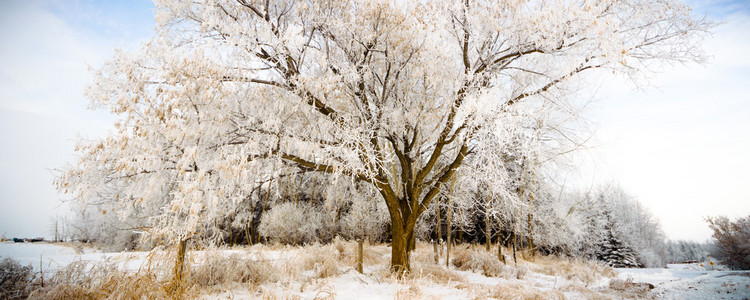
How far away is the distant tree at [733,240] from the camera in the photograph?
509 inches

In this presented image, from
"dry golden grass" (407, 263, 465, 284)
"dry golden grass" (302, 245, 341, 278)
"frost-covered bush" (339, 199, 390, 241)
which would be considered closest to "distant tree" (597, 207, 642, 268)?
"frost-covered bush" (339, 199, 390, 241)

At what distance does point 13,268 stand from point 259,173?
10.9ft

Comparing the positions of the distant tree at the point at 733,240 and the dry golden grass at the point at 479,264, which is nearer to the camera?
the dry golden grass at the point at 479,264

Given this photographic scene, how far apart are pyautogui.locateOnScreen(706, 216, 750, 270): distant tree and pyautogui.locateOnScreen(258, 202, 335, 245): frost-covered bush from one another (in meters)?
17.9

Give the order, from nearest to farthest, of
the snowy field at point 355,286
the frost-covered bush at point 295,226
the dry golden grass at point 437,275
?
the snowy field at point 355,286 < the dry golden grass at point 437,275 < the frost-covered bush at point 295,226

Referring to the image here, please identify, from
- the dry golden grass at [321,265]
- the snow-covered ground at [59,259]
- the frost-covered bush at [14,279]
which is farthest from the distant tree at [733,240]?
the frost-covered bush at [14,279]

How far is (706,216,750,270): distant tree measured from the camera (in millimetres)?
12930

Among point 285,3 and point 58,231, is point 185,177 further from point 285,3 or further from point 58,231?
point 58,231

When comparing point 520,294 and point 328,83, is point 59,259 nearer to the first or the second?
point 328,83

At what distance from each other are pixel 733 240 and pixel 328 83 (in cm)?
1970

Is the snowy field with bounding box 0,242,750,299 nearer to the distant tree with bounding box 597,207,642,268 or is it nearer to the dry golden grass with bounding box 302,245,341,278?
the dry golden grass with bounding box 302,245,341,278

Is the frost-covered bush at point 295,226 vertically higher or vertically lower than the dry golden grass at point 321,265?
lower

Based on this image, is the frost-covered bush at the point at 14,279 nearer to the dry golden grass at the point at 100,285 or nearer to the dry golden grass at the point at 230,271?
the dry golden grass at the point at 100,285

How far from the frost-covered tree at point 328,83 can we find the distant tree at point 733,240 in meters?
13.8
